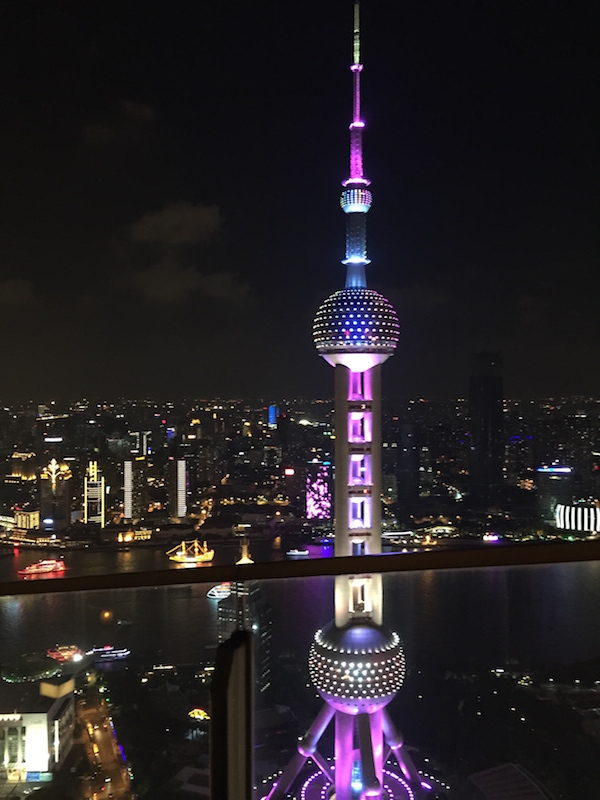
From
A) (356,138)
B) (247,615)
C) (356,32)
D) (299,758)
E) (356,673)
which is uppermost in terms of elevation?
(356,32)

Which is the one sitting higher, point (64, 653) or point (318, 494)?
point (64, 653)

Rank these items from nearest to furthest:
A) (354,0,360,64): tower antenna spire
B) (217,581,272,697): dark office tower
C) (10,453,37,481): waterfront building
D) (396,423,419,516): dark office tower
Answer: (217,581,272,697): dark office tower < (354,0,360,64): tower antenna spire < (10,453,37,481): waterfront building < (396,423,419,516): dark office tower

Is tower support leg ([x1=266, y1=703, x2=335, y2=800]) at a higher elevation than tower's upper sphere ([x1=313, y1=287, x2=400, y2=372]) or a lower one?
lower

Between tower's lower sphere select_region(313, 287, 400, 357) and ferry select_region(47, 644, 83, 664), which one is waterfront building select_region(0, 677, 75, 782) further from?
tower's lower sphere select_region(313, 287, 400, 357)

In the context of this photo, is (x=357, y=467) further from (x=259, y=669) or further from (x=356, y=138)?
(x=259, y=669)

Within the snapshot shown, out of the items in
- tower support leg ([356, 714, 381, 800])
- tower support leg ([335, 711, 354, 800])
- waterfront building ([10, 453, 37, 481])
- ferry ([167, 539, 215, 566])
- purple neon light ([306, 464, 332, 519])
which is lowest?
tower support leg ([335, 711, 354, 800])

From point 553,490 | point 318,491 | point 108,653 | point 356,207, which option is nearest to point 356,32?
point 356,207

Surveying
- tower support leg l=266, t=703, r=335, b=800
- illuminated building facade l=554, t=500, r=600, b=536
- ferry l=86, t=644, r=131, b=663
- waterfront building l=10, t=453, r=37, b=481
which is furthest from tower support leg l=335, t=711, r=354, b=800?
waterfront building l=10, t=453, r=37, b=481

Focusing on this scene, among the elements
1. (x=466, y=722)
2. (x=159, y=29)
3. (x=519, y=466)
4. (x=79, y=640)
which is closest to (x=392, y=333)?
(x=519, y=466)
